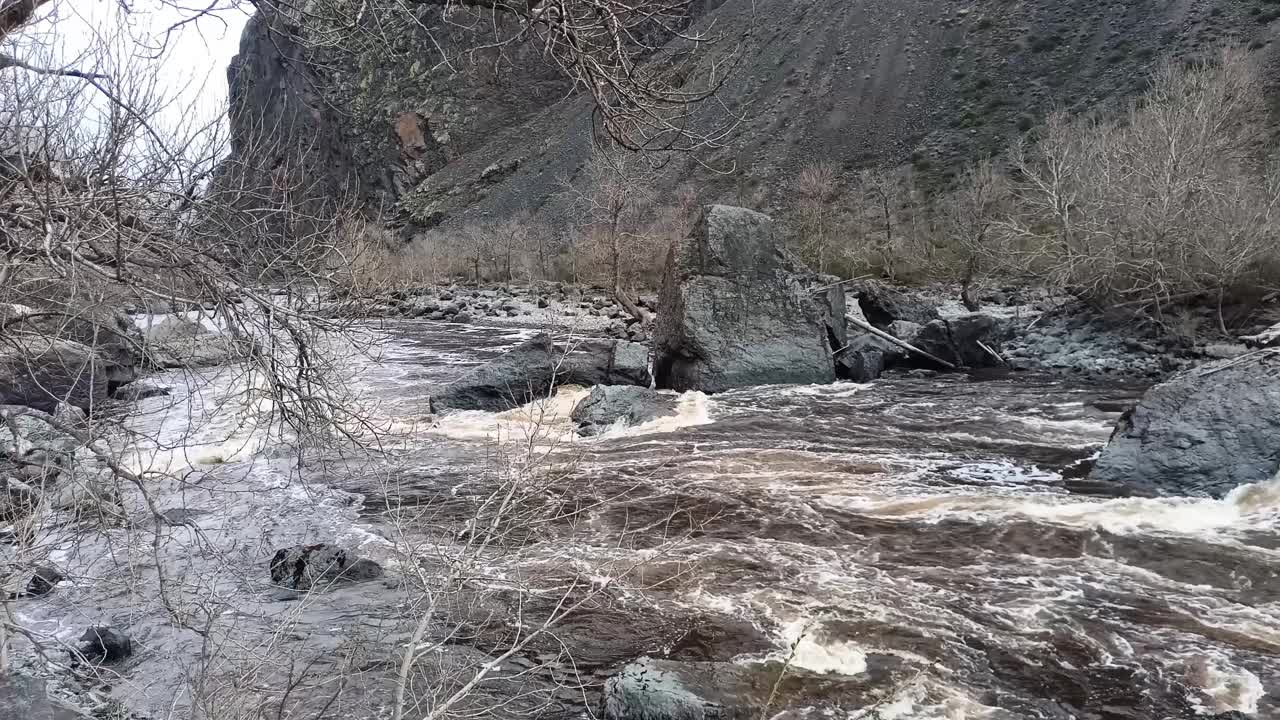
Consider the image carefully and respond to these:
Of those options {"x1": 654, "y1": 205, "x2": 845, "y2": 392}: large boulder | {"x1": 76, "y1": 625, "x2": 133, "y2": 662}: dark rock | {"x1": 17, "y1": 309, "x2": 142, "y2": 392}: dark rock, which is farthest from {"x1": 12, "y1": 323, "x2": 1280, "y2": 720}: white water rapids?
{"x1": 654, "y1": 205, "x2": 845, "y2": 392}: large boulder

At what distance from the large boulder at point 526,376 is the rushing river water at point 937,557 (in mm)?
1261

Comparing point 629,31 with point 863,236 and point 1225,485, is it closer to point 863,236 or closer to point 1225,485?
point 1225,485

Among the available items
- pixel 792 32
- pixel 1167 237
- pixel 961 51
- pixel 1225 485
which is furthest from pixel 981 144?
pixel 1225 485

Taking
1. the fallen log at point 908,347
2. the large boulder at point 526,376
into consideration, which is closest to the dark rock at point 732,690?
the large boulder at point 526,376

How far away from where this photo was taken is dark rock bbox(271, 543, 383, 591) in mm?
6559

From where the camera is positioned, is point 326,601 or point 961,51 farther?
point 961,51

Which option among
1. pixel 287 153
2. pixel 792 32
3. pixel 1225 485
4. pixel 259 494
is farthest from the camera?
pixel 792 32

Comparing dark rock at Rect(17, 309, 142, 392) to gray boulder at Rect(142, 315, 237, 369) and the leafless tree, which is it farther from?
the leafless tree

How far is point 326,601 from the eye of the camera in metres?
6.27

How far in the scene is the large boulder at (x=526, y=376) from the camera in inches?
529

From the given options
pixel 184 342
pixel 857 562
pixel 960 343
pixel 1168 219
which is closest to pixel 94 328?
pixel 184 342

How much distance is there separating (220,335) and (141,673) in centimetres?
261

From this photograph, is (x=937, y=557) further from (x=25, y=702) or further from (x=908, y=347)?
(x=908, y=347)

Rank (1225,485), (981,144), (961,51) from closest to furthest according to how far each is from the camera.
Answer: (1225,485) < (981,144) < (961,51)
